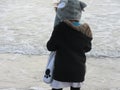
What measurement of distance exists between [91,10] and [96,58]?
12.9 ft

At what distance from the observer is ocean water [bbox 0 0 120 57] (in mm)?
7547

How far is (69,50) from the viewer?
4309mm

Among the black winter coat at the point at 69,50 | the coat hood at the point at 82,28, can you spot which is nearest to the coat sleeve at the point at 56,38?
the black winter coat at the point at 69,50

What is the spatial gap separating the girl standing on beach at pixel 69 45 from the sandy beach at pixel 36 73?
1450 millimetres

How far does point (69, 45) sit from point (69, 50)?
0.05m

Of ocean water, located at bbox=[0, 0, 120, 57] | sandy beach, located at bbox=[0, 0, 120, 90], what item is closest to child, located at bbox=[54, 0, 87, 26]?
sandy beach, located at bbox=[0, 0, 120, 90]

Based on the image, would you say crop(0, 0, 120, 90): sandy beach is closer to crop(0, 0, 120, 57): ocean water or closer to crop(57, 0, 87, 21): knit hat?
crop(0, 0, 120, 57): ocean water

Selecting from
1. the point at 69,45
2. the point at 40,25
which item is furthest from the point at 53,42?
the point at 40,25

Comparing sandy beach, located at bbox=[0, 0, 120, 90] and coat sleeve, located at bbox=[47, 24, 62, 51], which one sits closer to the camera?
coat sleeve, located at bbox=[47, 24, 62, 51]

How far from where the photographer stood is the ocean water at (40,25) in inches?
Result: 297

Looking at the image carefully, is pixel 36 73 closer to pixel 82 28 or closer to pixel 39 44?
pixel 39 44

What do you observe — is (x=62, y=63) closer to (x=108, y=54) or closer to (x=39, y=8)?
(x=108, y=54)

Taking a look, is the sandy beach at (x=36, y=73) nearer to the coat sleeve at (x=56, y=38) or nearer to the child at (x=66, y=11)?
the coat sleeve at (x=56, y=38)

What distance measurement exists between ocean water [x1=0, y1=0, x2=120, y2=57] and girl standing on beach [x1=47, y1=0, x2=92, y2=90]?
288 centimetres
